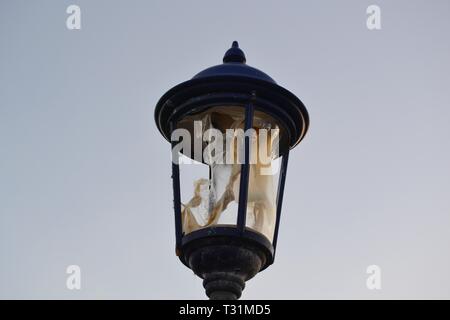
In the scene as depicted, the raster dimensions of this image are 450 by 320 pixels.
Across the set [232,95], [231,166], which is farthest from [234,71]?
[231,166]

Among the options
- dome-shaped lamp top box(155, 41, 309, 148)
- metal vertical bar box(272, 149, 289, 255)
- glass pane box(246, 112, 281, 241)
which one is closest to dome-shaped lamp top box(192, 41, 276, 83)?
dome-shaped lamp top box(155, 41, 309, 148)

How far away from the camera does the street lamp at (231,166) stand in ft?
20.2

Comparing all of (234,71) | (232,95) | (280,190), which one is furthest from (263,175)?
(234,71)

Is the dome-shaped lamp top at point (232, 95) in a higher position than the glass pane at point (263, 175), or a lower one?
higher

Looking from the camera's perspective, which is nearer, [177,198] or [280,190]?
[177,198]

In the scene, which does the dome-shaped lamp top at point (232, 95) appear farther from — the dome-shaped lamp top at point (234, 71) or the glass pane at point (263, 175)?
the glass pane at point (263, 175)

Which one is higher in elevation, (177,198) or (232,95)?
(232,95)

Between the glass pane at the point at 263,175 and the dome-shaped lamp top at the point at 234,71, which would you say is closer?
the glass pane at the point at 263,175

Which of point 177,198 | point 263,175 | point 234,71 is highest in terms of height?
point 234,71

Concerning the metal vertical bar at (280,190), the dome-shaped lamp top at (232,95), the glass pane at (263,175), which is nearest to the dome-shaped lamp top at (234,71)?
the dome-shaped lamp top at (232,95)

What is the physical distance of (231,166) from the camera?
6453 millimetres

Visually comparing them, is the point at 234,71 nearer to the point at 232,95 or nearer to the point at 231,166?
the point at 232,95
